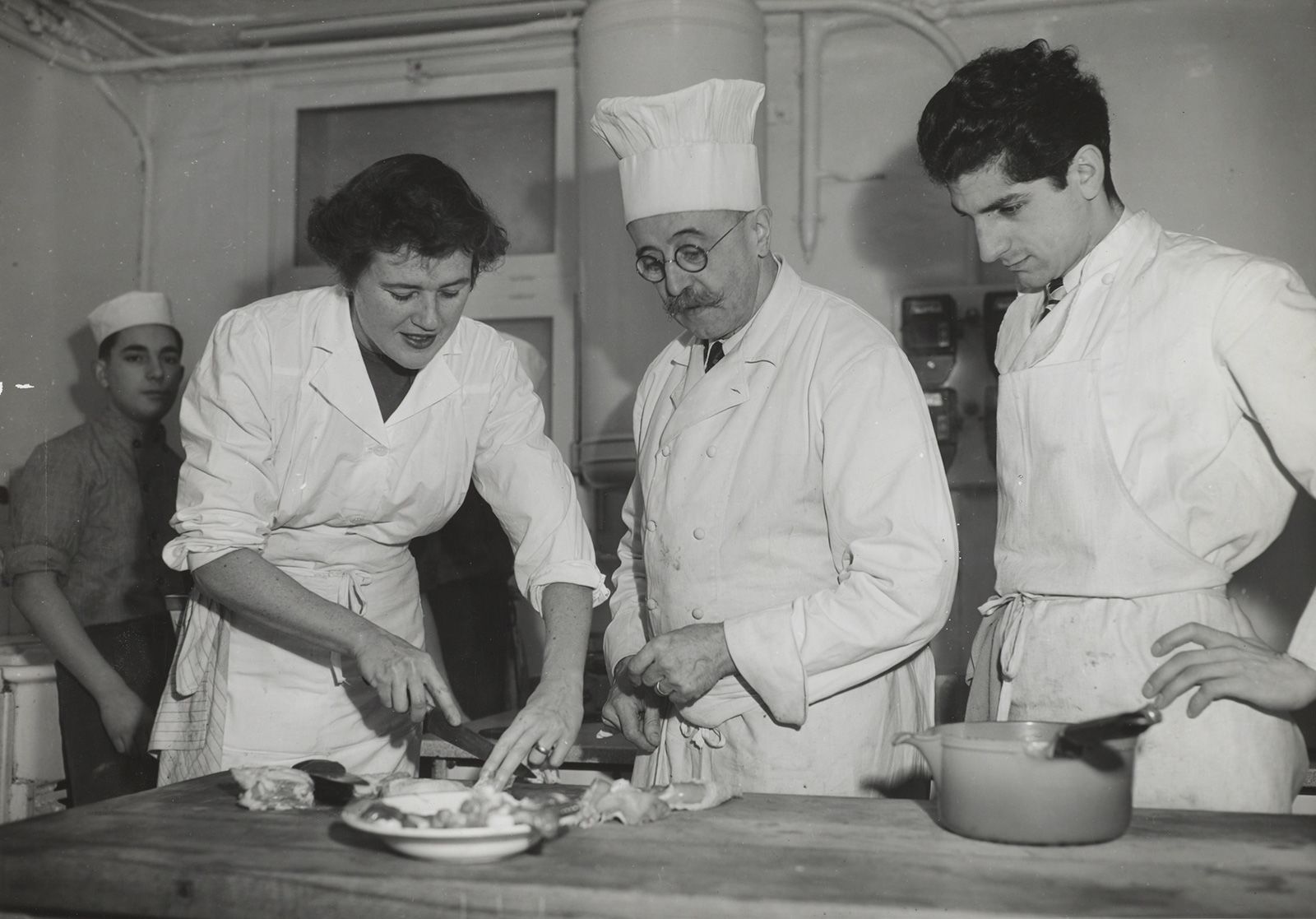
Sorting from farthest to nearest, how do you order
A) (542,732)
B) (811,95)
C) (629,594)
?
(811,95), (629,594), (542,732)

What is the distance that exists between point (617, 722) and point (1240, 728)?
0.86m

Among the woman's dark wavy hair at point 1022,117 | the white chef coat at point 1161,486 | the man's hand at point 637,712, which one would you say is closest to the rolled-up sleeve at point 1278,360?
the white chef coat at point 1161,486

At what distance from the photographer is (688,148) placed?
1880 mm

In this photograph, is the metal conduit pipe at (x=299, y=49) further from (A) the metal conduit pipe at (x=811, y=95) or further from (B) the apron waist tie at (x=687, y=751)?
(B) the apron waist tie at (x=687, y=751)

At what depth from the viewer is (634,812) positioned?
1.31 meters

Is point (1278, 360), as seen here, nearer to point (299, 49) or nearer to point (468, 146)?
point (468, 146)

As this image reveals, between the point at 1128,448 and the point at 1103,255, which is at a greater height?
the point at 1103,255

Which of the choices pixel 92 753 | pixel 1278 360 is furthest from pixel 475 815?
pixel 92 753

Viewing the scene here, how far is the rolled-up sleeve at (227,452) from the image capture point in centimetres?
175

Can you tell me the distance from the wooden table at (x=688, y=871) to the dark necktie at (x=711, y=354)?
821 mm

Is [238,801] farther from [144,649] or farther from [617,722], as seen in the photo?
[144,649]

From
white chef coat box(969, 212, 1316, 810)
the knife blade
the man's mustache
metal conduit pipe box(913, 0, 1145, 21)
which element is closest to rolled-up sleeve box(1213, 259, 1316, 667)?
white chef coat box(969, 212, 1316, 810)

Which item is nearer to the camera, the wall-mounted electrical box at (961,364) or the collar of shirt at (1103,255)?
the collar of shirt at (1103,255)

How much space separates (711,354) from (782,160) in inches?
69.3
